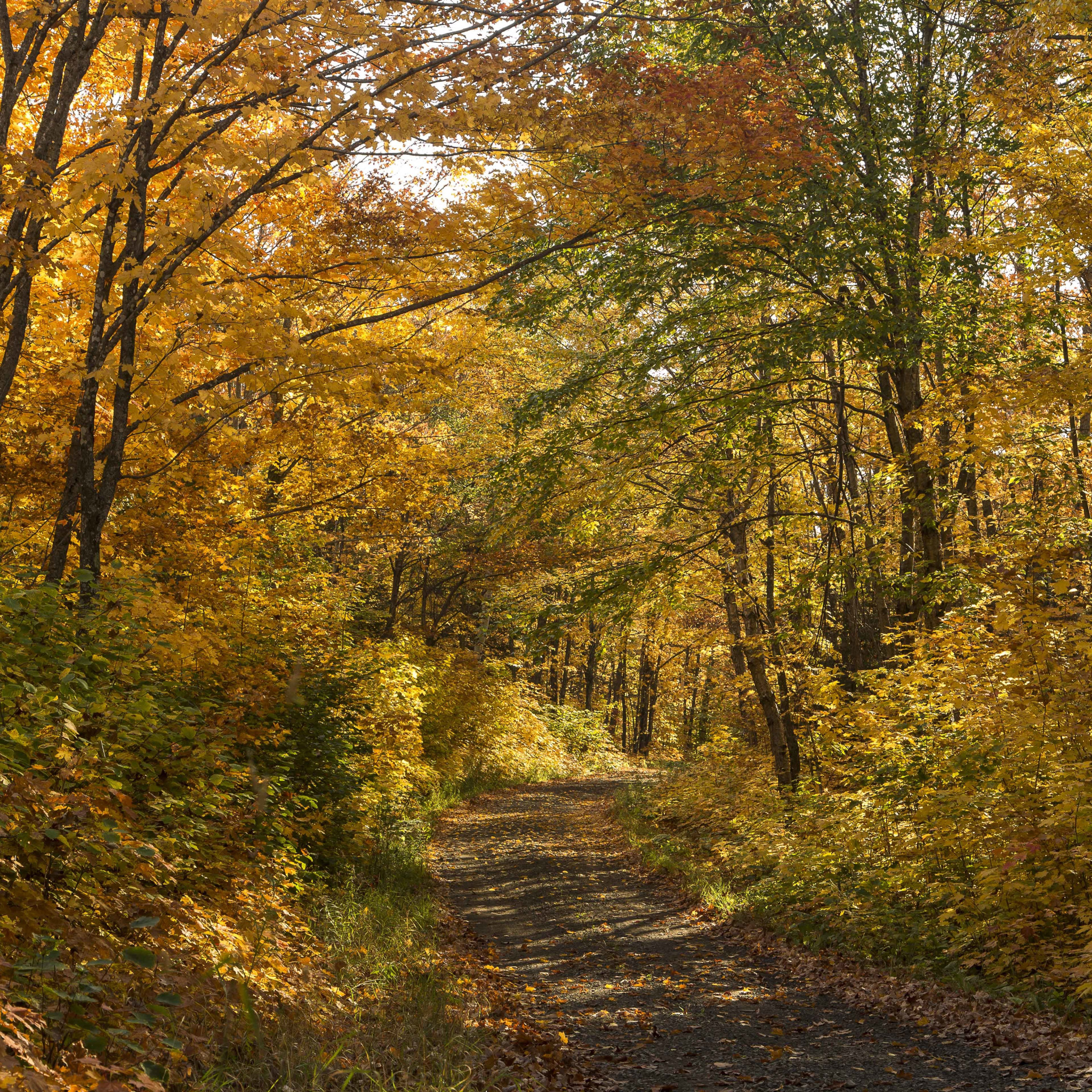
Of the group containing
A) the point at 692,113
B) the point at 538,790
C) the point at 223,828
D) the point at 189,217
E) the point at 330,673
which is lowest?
the point at 538,790

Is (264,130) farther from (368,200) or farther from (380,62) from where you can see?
(380,62)

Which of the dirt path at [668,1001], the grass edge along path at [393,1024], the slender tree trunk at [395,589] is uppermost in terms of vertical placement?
the slender tree trunk at [395,589]

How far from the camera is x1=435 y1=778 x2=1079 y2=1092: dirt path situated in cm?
537

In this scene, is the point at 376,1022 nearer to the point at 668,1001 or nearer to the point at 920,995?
the point at 668,1001

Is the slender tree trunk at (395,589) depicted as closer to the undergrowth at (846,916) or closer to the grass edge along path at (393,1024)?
the undergrowth at (846,916)

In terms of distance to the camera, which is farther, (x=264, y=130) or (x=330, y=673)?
(x=330, y=673)

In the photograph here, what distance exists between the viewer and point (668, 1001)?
6898 mm

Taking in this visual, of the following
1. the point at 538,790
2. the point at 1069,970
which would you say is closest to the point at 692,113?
the point at 1069,970

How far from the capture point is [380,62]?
19.1 ft

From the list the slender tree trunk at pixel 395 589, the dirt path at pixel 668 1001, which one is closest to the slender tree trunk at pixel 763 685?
the dirt path at pixel 668 1001

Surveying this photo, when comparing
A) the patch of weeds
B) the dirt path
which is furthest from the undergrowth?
the patch of weeds

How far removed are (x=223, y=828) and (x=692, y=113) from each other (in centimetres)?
665

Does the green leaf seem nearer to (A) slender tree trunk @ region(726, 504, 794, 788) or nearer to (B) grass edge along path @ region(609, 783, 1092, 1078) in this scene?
(B) grass edge along path @ region(609, 783, 1092, 1078)

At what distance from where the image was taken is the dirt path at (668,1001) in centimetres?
537
